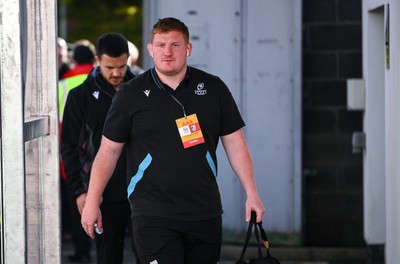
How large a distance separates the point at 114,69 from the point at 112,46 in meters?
0.15

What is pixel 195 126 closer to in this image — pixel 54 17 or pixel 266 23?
pixel 54 17

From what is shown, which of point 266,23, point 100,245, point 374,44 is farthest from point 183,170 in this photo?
point 266,23

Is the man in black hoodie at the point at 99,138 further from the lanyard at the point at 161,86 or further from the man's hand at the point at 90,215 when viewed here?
the lanyard at the point at 161,86

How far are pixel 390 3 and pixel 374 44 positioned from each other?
4.71ft

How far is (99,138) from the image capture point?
23.7ft

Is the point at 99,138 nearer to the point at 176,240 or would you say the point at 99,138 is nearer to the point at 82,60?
the point at 176,240

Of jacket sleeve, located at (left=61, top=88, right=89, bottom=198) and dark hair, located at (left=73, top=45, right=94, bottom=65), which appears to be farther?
dark hair, located at (left=73, top=45, right=94, bottom=65)

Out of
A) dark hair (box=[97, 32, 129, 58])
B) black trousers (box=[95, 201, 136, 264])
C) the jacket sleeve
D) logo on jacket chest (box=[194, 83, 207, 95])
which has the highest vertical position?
dark hair (box=[97, 32, 129, 58])

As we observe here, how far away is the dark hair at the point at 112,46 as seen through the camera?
7.23m

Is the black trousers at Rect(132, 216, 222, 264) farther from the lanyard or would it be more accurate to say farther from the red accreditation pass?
the lanyard

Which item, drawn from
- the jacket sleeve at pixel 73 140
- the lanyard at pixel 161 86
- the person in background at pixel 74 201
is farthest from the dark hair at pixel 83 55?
the lanyard at pixel 161 86

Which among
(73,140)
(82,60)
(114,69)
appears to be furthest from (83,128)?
(82,60)

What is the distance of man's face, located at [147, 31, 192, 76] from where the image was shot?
599cm

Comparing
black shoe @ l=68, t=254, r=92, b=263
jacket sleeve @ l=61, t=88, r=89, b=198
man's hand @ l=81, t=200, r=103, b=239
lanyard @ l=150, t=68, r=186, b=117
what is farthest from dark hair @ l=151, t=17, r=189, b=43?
black shoe @ l=68, t=254, r=92, b=263
